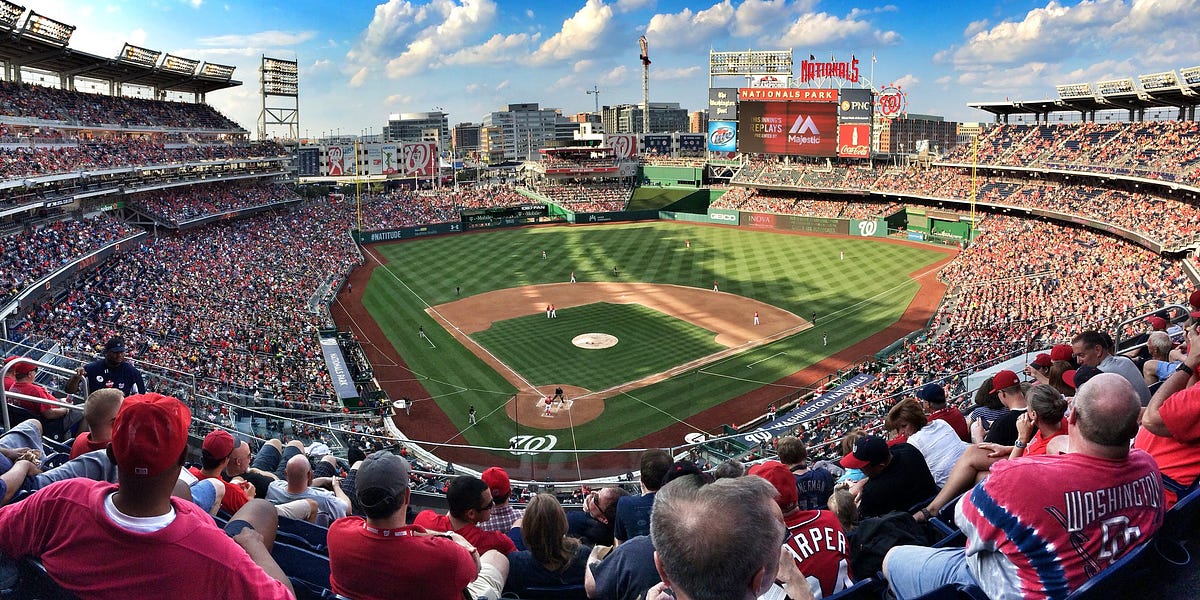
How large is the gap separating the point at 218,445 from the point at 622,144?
8004cm

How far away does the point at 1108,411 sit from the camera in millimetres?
3484

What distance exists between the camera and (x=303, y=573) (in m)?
4.53

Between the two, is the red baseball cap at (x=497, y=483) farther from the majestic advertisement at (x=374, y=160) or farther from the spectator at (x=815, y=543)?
the majestic advertisement at (x=374, y=160)

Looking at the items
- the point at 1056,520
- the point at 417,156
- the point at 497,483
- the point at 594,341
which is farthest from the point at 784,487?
the point at 417,156

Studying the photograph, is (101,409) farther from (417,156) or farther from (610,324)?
(417,156)

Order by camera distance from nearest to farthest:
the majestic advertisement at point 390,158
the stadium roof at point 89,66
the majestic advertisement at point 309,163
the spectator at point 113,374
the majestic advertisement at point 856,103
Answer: the spectator at point 113,374
the stadium roof at point 89,66
the majestic advertisement at point 856,103
the majestic advertisement at point 390,158
the majestic advertisement at point 309,163

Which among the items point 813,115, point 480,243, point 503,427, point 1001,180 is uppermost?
point 813,115

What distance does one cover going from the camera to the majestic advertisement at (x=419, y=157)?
247 ft

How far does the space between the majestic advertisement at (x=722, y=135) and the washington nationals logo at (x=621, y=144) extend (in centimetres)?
1420

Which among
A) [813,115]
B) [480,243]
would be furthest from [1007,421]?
[813,115]

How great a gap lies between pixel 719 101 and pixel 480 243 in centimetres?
2859

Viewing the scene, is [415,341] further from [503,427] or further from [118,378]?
[118,378]

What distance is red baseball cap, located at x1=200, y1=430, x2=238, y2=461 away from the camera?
5.67 metres

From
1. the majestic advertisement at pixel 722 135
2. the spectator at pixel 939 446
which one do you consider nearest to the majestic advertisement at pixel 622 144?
the majestic advertisement at pixel 722 135
